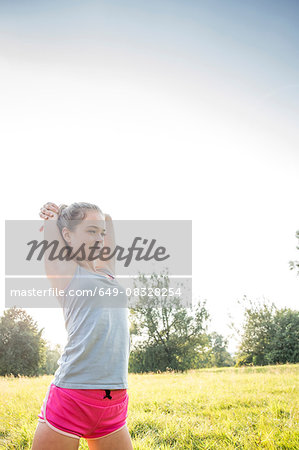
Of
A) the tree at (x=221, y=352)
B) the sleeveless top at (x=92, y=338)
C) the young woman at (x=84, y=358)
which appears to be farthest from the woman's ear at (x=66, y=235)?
the tree at (x=221, y=352)

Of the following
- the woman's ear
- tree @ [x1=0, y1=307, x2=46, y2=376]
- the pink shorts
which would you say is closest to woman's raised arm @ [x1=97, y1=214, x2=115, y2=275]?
the woman's ear

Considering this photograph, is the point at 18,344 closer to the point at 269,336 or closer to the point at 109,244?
the point at 269,336

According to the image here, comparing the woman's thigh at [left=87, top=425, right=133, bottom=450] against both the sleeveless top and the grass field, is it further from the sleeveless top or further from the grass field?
the grass field

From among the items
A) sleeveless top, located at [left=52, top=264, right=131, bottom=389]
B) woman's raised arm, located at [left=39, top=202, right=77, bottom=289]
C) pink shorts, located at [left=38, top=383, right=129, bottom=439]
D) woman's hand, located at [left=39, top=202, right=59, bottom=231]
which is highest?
woman's hand, located at [left=39, top=202, right=59, bottom=231]

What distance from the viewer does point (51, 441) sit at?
5.29 feet

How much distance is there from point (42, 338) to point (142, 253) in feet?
83.9

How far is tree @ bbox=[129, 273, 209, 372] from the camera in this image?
30766 millimetres

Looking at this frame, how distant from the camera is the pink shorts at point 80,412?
1650mm

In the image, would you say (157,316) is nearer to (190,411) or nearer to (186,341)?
(186,341)

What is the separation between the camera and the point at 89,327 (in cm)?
181

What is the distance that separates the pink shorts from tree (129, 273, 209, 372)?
96.2ft

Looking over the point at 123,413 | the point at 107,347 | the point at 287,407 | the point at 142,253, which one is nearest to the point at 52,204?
the point at 107,347

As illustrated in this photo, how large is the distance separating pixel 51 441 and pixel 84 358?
412 mm

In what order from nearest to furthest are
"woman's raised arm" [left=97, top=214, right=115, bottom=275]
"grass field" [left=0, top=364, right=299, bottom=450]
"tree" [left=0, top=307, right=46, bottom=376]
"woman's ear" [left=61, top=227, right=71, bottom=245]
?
"woman's ear" [left=61, top=227, right=71, bottom=245] < "woman's raised arm" [left=97, top=214, right=115, bottom=275] < "grass field" [left=0, top=364, right=299, bottom=450] < "tree" [left=0, top=307, right=46, bottom=376]
